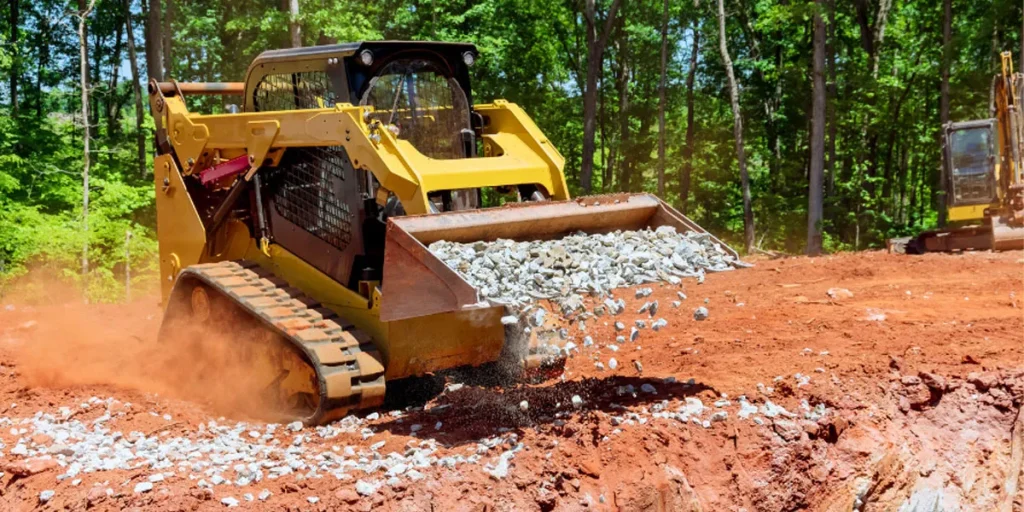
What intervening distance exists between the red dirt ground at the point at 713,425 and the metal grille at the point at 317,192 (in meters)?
1.50

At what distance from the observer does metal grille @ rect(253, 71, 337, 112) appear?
7.26m

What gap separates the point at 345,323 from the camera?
6906mm

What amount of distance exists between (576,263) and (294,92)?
308cm

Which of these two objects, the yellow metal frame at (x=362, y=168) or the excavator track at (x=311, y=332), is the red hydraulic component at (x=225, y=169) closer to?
the yellow metal frame at (x=362, y=168)

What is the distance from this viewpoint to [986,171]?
16297 millimetres

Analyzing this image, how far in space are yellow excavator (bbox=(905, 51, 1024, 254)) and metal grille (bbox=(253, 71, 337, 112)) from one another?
12541mm

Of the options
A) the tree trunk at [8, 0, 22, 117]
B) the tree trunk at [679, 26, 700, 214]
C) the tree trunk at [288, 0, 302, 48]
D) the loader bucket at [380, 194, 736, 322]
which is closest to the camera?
the loader bucket at [380, 194, 736, 322]

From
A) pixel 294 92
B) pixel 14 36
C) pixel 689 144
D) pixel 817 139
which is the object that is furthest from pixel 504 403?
pixel 689 144

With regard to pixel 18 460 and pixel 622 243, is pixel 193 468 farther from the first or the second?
pixel 622 243

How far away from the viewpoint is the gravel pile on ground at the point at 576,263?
18.9ft

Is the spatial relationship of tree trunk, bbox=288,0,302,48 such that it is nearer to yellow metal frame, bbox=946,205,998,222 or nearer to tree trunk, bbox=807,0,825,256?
tree trunk, bbox=807,0,825,256

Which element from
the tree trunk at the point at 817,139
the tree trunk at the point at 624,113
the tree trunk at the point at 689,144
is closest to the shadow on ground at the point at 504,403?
the tree trunk at the point at 817,139

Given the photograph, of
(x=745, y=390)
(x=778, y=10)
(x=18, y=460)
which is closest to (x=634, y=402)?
(x=745, y=390)

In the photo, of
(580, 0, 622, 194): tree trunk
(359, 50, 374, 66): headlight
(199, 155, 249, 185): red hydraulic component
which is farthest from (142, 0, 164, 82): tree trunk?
(359, 50, 374, 66): headlight
